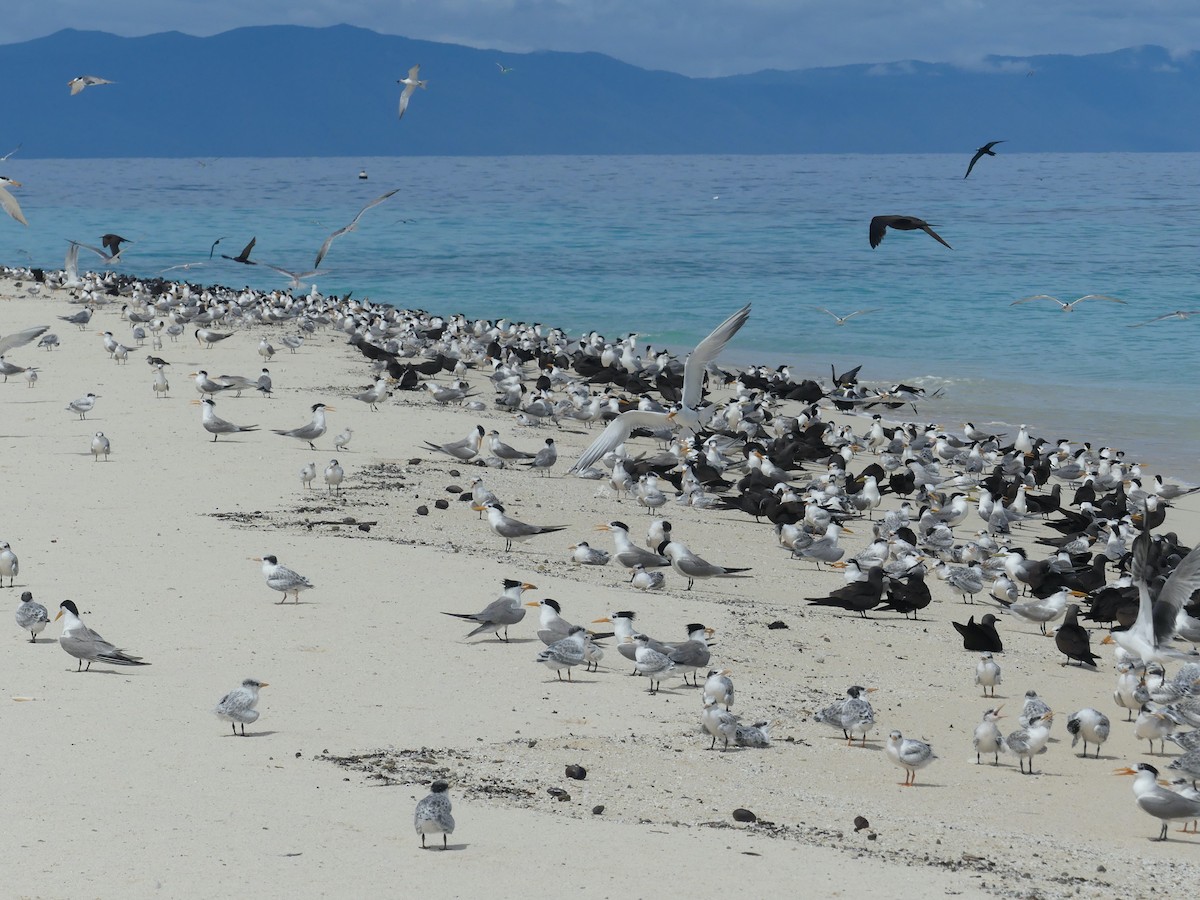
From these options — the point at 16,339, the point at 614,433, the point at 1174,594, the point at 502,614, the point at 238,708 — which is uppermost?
the point at 614,433

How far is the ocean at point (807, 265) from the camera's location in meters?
31.2

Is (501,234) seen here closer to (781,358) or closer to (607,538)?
(781,358)

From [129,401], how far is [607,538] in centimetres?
876

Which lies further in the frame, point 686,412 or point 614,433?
point 686,412

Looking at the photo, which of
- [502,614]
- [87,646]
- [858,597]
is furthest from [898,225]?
[87,646]

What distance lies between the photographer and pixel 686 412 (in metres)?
13.9

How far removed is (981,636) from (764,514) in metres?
5.57

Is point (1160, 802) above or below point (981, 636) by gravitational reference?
above

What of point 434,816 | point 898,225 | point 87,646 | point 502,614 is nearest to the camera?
point 434,816

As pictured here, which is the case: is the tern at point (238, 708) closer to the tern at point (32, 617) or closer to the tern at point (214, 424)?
the tern at point (32, 617)

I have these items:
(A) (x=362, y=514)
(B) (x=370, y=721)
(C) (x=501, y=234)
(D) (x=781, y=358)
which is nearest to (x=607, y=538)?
(A) (x=362, y=514)

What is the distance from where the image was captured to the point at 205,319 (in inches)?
1172

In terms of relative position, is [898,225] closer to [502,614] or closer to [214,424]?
[502,614]

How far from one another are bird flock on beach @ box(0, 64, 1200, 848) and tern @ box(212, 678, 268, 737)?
0.02m
